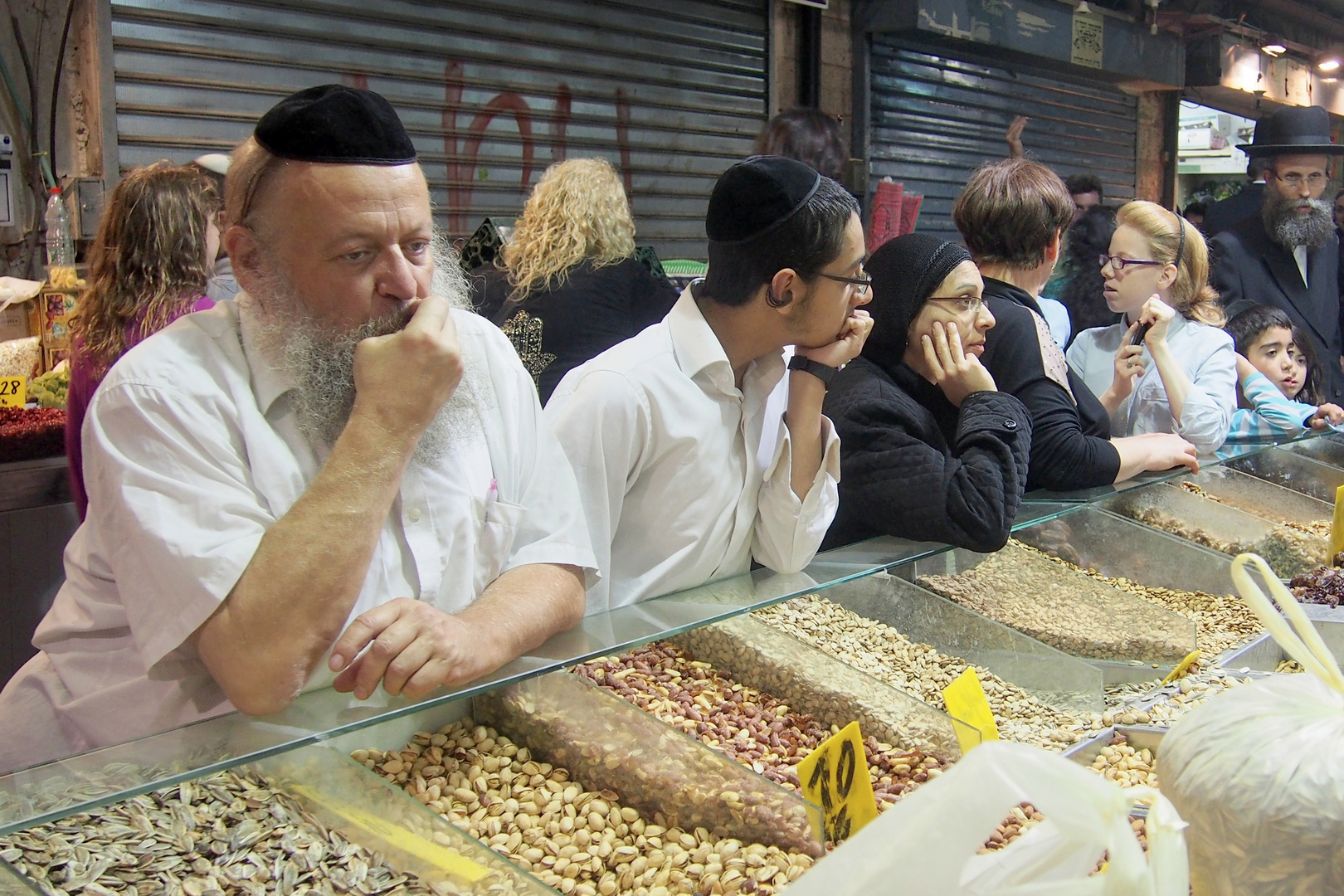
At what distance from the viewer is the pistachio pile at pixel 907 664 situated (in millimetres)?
1867

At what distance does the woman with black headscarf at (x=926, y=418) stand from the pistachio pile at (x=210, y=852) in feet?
4.26

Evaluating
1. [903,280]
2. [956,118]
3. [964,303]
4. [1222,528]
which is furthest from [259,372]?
[956,118]

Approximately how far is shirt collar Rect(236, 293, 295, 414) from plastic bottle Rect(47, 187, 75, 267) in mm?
2671

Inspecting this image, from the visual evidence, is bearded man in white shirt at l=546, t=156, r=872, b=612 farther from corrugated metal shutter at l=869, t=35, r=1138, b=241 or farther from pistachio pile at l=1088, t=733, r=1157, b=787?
corrugated metal shutter at l=869, t=35, r=1138, b=241

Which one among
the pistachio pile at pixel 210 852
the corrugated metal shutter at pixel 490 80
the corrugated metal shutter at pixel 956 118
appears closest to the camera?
the pistachio pile at pixel 210 852

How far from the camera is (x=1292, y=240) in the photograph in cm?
500

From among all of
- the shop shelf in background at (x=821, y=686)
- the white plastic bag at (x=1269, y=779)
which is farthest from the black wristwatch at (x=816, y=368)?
the white plastic bag at (x=1269, y=779)

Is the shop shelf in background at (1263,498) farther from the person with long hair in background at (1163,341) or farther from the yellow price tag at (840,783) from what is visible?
the yellow price tag at (840,783)

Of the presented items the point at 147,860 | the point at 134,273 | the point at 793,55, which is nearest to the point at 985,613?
the point at 147,860

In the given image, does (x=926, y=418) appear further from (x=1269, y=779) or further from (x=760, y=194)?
(x=1269, y=779)

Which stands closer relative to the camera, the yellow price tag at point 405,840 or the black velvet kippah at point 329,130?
the yellow price tag at point 405,840

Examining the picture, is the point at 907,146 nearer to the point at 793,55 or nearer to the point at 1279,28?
the point at 793,55

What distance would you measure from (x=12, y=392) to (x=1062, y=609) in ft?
10.2

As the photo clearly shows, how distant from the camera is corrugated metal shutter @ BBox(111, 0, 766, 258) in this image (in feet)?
13.2
